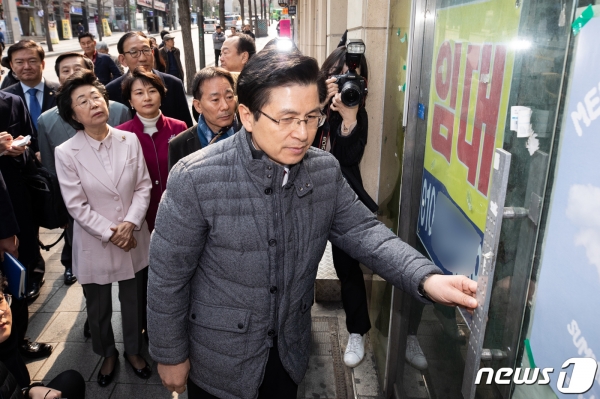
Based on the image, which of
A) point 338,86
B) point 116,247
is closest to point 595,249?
point 338,86

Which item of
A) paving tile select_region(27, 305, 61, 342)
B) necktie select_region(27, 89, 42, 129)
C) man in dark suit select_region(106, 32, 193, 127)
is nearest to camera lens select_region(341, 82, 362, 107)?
man in dark suit select_region(106, 32, 193, 127)

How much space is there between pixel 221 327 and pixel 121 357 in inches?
80.3

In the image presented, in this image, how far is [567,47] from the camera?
105 cm

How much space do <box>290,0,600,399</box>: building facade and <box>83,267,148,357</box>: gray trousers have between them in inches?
71.3

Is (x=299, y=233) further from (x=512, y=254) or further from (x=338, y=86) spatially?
(x=338, y=86)

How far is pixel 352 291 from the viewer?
305 centimetres

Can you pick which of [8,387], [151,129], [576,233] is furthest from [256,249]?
[151,129]

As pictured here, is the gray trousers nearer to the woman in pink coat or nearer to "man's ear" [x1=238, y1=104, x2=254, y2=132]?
the woman in pink coat

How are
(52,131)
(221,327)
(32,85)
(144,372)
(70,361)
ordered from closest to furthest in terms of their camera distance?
(221,327) < (144,372) < (70,361) < (52,131) < (32,85)

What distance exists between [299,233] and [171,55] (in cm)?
1016

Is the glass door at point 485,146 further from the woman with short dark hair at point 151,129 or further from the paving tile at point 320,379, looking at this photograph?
the woman with short dark hair at point 151,129

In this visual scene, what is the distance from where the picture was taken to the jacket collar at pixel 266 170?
1.65m

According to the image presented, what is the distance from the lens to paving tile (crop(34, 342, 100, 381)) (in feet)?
10.8

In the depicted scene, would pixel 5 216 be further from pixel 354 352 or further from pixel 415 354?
pixel 415 354
